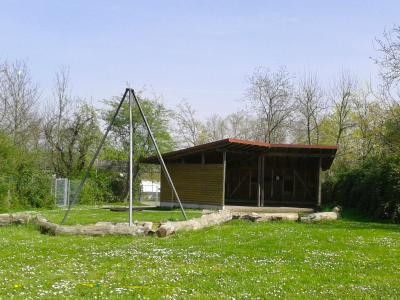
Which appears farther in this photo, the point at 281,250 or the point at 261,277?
the point at 281,250

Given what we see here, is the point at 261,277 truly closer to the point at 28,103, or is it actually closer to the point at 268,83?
the point at 28,103

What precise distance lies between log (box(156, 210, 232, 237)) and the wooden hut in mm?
7587

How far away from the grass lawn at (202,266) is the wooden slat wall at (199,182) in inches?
549

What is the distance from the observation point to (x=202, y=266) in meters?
9.79

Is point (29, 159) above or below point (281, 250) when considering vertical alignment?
above

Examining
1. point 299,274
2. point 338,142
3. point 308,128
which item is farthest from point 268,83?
point 299,274

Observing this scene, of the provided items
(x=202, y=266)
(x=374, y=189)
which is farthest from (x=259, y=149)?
(x=202, y=266)

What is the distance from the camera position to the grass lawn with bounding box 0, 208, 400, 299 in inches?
299

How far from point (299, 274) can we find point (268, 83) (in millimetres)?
46647

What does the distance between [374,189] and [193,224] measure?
1225cm

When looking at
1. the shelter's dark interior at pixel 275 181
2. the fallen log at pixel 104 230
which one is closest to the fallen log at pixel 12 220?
the fallen log at pixel 104 230

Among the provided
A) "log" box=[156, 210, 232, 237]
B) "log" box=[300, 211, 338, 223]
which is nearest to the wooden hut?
"log" box=[300, 211, 338, 223]

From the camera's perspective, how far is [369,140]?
45.3m

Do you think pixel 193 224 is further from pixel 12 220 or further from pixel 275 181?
pixel 275 181
